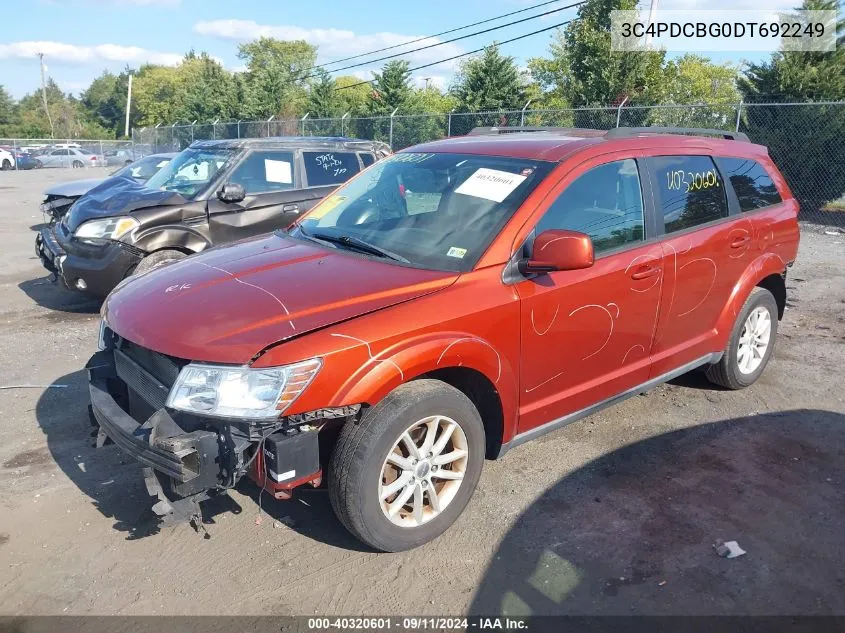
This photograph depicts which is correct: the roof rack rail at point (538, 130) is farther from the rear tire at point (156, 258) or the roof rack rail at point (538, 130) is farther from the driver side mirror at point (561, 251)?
the rear tire at point (156, 258)

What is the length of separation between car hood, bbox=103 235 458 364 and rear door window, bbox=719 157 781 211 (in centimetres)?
267

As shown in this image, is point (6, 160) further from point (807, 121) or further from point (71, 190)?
point (807, 121)

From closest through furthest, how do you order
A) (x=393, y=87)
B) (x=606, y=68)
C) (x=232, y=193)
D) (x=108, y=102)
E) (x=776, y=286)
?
(x=776, y=286)
(x=232, y=193)
(x=606, y=68)
(x=393, y=87)
(x=108, y=102)

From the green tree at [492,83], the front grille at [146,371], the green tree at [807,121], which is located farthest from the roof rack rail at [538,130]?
the green tree at [492,83]

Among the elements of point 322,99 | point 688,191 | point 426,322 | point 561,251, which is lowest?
point 426,322

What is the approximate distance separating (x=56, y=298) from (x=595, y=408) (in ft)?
22.0

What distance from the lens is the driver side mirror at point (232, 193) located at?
6.97m

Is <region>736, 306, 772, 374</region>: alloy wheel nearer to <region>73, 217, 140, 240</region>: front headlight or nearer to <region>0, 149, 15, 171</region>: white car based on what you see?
<region>73, 217, 140, 240</region>: front headlight

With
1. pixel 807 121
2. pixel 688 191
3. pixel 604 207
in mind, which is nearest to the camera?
pixel 604 207

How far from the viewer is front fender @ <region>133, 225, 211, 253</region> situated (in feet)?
22.0

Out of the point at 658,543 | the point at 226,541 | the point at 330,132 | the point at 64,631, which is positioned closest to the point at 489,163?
the point at 658,543

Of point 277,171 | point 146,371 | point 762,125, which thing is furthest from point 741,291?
point 762,125

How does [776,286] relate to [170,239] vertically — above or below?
below

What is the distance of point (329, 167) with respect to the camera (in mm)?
8086
